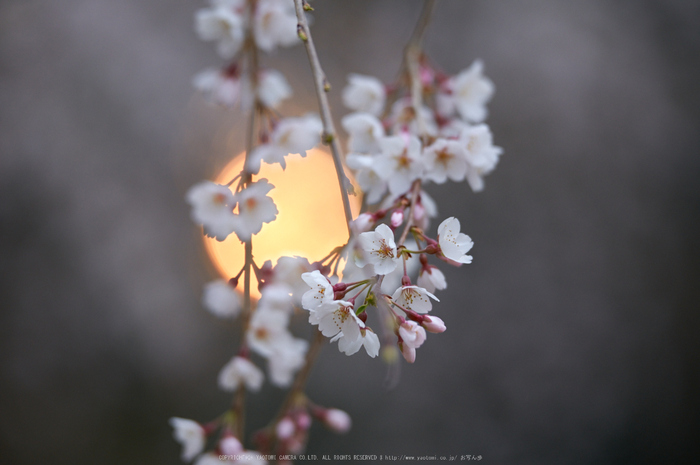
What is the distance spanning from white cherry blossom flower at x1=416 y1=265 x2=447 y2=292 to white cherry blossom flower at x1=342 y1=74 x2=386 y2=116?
1.68 feet

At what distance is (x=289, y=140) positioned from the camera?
76 cm

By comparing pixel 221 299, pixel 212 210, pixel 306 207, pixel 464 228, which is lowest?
pixel 221 299

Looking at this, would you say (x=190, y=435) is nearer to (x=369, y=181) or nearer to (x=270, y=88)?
(x=369, y=181)

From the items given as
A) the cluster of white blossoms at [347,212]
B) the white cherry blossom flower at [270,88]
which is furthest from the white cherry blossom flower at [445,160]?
the white cherry blossom flower at [270,88]

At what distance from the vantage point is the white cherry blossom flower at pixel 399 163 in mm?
578

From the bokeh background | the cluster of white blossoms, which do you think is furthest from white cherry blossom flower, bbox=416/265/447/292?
the bokeh background

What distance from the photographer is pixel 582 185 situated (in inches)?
93.7

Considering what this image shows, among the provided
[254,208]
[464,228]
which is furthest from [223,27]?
[464,228]

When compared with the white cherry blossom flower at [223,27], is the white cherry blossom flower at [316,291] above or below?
below

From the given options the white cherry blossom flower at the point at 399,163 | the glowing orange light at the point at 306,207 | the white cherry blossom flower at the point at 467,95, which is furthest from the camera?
the glowing orange light at the point at 306,207

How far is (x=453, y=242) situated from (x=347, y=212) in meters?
0.15

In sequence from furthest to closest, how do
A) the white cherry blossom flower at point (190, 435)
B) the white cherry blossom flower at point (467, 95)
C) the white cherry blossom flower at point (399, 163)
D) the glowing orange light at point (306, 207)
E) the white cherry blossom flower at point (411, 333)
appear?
1. the glowing orange light at point (306, 207)
2. the white cherry blossom flower at point (467, 95)
3. the white cherry blossom flower at point (190, 435)
4. the white cherry blossom flower at point (399, 163)
5. the white cherry blossom flower at point (411, 333)

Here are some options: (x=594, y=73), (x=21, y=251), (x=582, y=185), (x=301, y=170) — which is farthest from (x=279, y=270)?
(x=21, y=251)

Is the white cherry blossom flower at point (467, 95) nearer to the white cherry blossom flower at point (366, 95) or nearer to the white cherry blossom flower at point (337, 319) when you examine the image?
the white cherry blossom flower at point (366, 95)
